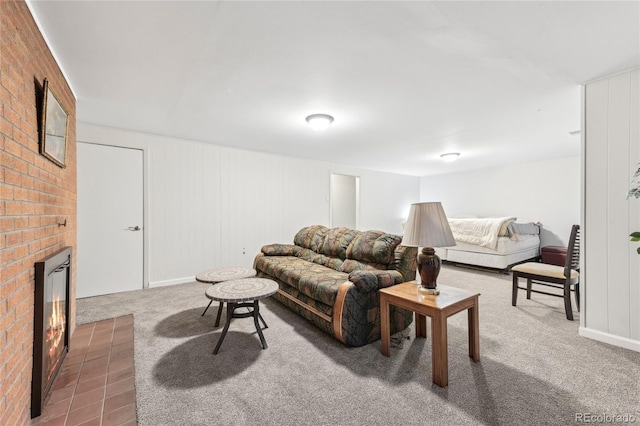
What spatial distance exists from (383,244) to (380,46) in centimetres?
170

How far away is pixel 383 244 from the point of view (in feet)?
8.69

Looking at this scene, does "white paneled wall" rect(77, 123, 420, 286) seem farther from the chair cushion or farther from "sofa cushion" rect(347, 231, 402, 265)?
the chair cushion

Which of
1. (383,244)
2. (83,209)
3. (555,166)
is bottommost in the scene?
(383,244)

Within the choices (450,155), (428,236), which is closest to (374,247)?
(428,236)

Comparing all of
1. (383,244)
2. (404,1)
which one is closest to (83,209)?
(383,244)

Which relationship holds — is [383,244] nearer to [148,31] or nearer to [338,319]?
[338,319]

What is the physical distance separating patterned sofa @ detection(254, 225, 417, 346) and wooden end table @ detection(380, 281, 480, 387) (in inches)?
6.8

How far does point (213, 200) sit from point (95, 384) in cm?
305

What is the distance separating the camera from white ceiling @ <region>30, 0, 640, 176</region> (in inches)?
61.4

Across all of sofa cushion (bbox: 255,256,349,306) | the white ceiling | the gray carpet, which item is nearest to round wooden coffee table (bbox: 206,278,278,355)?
the gray carpet

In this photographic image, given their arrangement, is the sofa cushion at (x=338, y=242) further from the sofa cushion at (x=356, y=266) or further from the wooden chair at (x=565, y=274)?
the wooden chair at (x=565, y=274)

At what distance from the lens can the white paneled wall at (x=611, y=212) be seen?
84.6 inches

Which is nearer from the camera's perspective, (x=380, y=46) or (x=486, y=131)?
(x=380, y=46)

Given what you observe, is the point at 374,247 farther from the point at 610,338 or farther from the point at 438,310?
the point at 610,338
